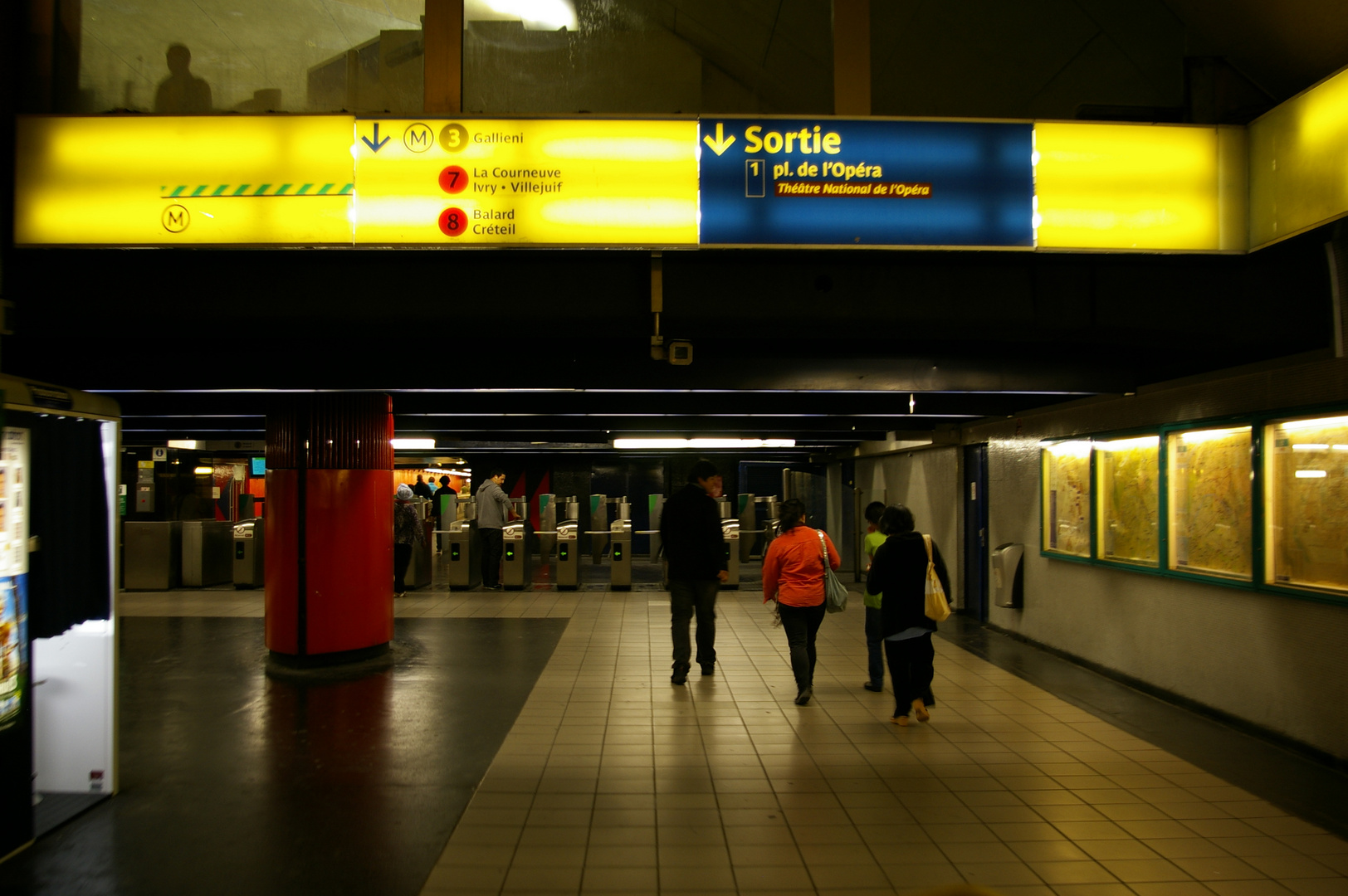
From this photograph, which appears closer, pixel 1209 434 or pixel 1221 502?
pixel 1221 502

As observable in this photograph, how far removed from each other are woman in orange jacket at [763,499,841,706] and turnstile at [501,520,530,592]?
24.6 ft

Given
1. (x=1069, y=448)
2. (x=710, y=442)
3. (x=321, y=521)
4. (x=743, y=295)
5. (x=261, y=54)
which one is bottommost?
(x=321, y=521)

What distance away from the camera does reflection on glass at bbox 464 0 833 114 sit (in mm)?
7645

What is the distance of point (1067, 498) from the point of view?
25.5ft

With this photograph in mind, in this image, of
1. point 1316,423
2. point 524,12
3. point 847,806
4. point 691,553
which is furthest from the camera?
point 524,12

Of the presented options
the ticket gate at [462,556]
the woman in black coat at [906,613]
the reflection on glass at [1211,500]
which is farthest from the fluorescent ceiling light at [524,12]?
the ticket gate at [462,556]

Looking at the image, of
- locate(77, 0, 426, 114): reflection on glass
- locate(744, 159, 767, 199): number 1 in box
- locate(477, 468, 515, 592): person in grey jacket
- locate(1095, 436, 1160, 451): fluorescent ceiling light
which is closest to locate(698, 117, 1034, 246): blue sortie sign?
locate(744, 159, 767, 199): number 1 in box

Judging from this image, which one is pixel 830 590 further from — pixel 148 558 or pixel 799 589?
pixel 148 558

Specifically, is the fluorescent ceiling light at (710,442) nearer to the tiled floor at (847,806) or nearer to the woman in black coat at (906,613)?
the tiled floor at (847,806)

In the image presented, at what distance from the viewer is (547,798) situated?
14.0 feet

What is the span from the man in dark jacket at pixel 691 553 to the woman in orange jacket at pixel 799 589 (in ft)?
1.88

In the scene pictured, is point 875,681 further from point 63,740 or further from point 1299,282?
point 63,740

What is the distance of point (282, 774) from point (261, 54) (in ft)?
18.8

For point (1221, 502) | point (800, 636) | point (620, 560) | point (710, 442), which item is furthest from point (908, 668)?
point (710, 442)
